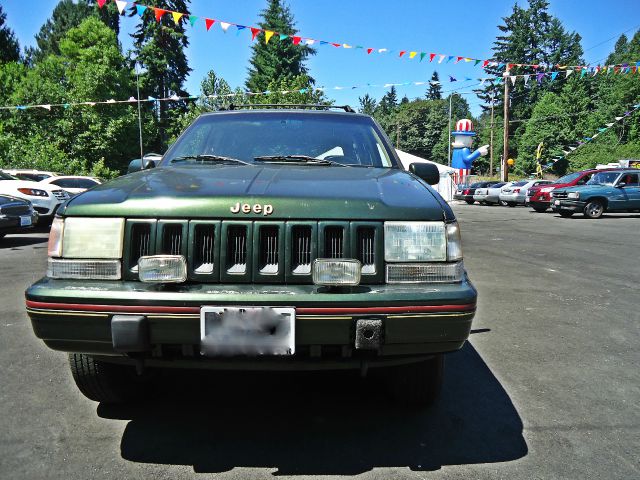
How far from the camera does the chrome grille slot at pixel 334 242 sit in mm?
2303

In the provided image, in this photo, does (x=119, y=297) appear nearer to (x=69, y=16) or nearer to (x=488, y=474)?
(x=488, y=474)

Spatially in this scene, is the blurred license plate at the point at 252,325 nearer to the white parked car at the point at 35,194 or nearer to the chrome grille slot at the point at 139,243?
the chrome grille slot at the point at 139,243

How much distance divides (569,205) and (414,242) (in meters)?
18.6

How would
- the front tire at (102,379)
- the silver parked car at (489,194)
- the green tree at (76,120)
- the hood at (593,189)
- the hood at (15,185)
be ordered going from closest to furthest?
the front tire at (102,379) → the hood at (15,185) → the hood at (593,189) → the silver parked car at (489,194) → the green tree at (76,120)

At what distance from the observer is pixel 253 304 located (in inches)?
84.0

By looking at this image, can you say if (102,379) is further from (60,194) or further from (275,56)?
(275,56)

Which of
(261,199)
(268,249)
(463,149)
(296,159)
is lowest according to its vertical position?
(268,249)

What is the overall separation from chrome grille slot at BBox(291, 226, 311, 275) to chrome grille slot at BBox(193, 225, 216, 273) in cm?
36

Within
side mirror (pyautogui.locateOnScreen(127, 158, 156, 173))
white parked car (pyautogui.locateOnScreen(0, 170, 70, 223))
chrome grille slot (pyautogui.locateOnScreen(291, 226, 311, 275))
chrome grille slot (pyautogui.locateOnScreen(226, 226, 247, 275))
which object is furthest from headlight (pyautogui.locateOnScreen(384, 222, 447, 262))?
white parked car (pyautogui.locateOnScreen(0, 170, 70, 223))

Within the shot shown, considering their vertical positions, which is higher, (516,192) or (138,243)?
(516,192)

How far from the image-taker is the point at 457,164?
40.2m

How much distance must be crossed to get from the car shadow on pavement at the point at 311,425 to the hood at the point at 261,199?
1.12 meters

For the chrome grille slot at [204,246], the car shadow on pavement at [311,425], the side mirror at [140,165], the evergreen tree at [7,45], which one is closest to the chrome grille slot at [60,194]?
the side mirror at [140,165]

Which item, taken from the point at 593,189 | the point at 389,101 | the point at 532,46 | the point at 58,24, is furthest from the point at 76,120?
the point at 389,101
